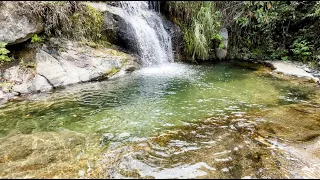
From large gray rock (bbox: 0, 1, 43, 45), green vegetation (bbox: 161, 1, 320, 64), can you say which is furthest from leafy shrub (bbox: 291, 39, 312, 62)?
large gray rock (bbox: 0, 1, 43, 45)

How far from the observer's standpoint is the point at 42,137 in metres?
2.97

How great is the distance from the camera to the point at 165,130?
3105 millimetres

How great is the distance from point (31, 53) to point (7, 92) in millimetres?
1102

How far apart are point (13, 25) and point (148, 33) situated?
126 inches

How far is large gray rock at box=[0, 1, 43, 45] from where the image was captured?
5.05m

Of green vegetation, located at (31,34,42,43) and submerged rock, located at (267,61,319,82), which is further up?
green vegetation, located at (31,34,42,43)

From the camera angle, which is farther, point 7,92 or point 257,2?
point 257,2

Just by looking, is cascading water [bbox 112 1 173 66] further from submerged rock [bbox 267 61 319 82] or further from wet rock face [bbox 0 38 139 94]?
submerged rock [bbox 267 61 319 82]

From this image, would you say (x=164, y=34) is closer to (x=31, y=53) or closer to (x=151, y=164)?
(x=31, y=53)

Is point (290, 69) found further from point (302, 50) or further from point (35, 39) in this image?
point (35, 39)

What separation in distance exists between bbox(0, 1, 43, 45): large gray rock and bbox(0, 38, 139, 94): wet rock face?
0.43 m

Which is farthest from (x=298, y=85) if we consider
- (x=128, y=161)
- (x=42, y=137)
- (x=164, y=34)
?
(x=42, y=137)

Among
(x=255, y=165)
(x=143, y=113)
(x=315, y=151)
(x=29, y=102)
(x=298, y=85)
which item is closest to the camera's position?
(x=255, y=165)

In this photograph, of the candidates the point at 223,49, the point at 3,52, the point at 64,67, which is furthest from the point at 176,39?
the point at 3,52
